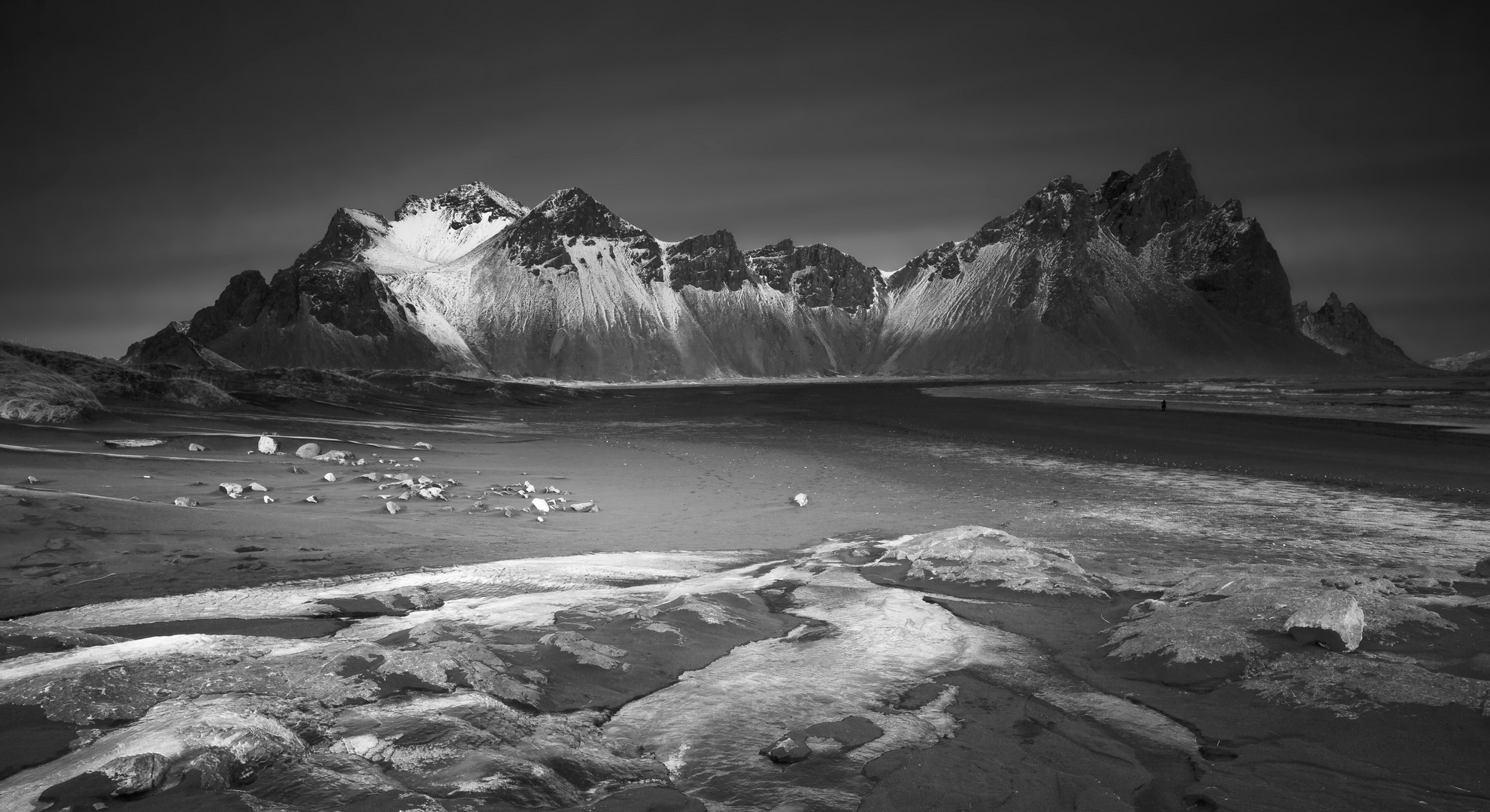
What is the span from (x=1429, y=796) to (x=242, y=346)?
681 feet

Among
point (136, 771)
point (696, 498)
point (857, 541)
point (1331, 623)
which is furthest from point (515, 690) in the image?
point (696, 498)

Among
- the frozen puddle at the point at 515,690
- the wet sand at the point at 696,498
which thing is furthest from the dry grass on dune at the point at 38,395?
the frozen puddle at the point at 515,690

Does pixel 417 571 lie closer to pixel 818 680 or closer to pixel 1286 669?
pixel 818 680

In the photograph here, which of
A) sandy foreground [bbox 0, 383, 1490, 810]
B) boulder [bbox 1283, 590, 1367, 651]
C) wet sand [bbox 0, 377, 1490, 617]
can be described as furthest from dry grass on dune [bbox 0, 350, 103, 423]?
boulder [bbox 1283, 590, 1367, 651]

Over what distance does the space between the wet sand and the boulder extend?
3979 mm

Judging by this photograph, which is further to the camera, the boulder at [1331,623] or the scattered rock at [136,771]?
the boulder at [1331,623]

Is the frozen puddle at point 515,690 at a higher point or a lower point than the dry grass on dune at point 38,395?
lower

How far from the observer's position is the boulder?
21.7ft

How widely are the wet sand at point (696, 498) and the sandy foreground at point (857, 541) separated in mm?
95

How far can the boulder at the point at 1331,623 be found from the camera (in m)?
6.61

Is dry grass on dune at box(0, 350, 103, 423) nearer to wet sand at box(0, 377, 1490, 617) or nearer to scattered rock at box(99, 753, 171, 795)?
wet sand at box(0, 377, 1490, 617)

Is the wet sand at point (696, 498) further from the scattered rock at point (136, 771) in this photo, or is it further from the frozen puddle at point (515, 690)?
the scattered rock at point (136, 771)

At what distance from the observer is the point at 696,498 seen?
57.5ft

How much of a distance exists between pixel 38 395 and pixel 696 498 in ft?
60.5
